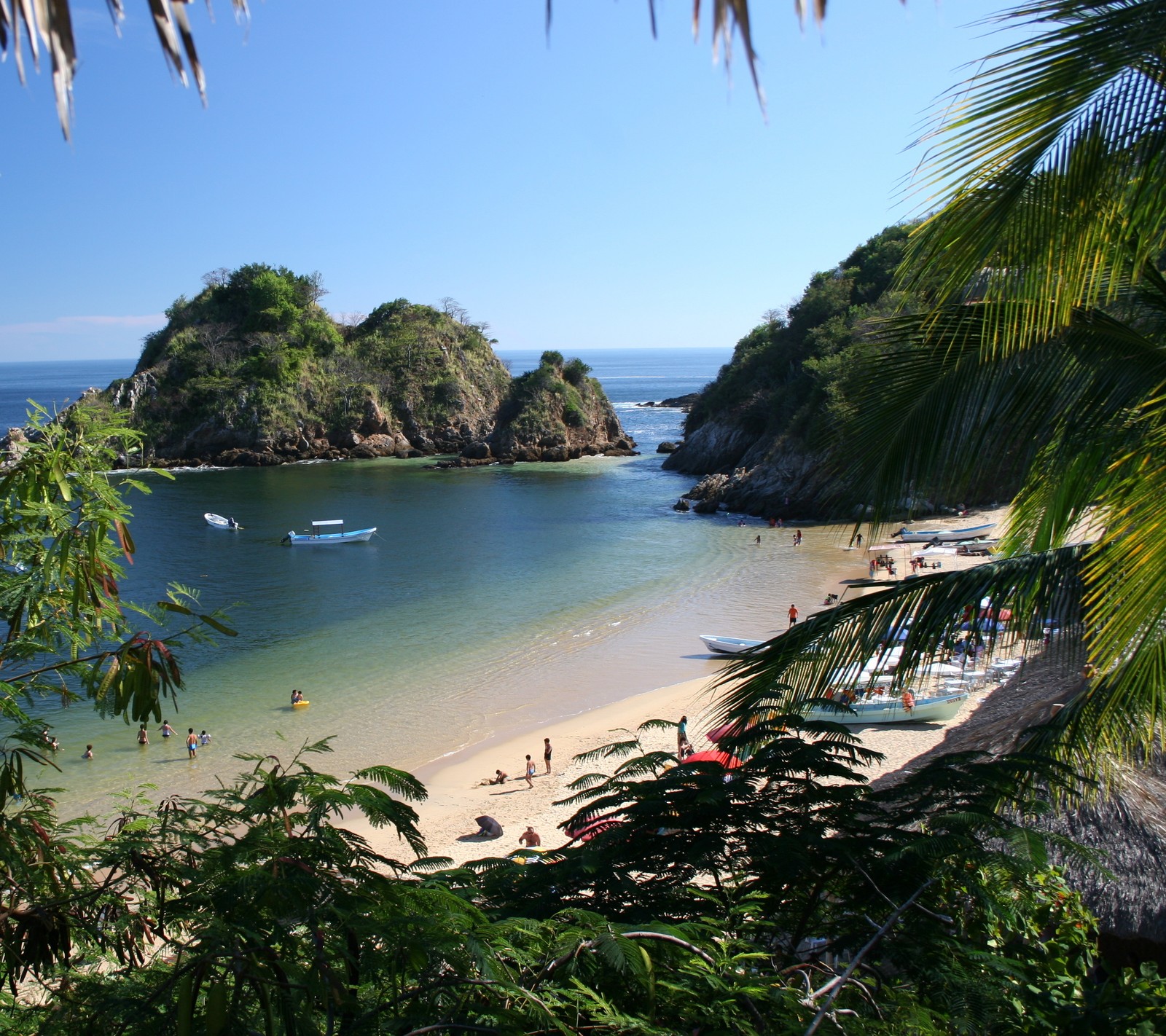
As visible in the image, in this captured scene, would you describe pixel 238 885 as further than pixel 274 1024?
Yes

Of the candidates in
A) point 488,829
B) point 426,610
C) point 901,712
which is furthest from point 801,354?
point 488,829

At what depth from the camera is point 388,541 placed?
1475 inches

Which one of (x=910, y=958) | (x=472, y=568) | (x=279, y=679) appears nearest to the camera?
(x=910, y=958)

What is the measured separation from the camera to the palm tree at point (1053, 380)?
3.23m

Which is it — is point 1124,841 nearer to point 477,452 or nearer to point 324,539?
point 324,539

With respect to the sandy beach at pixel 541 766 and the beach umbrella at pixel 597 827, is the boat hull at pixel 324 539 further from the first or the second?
the beach umbrella at pixel 597 827

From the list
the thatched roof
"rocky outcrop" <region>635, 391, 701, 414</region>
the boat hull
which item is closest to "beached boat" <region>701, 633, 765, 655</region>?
the thatched roof

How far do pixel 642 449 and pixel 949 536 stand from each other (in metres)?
39.8

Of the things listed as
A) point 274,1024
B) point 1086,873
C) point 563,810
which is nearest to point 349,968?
point 274,1024

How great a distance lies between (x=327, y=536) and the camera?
36531 millimetres

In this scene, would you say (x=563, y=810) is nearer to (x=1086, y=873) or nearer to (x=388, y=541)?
(x=1086, y=873)

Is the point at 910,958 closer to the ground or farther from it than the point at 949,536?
farther from it

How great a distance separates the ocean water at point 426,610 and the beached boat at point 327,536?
519mm

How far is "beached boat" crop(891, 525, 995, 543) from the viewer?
107ft
